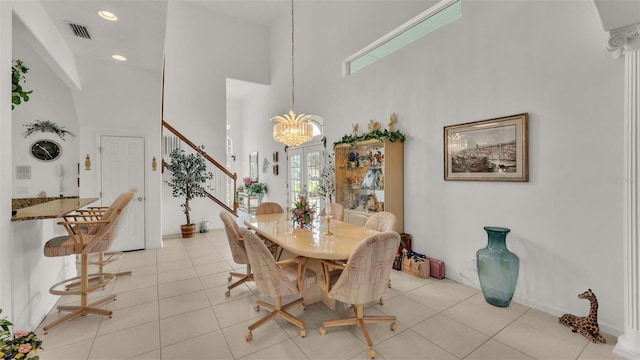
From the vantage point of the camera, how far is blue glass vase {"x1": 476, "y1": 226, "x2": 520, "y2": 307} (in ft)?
8.92

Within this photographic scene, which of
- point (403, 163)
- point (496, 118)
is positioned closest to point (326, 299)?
point (403, 163)

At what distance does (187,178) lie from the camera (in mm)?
5715

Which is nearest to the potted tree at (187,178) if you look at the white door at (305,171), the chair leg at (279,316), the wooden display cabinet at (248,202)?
the white door at (305,171)

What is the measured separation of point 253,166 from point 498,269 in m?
8.07

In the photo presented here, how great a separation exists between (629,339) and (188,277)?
14.5ft

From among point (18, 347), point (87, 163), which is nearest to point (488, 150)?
point (18, 347)

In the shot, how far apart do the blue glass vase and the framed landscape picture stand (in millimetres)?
664

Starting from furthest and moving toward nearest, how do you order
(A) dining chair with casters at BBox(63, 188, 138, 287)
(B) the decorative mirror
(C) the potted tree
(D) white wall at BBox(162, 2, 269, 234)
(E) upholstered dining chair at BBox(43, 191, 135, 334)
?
(B) the decorative mirror < (D) white wall at BBox(162, 2, 269, 234) < (C) the potted tree < (A) dining chair with casters at BBox(63, 188, 138, 287) < (E) upholstered dining chair at BBox(43, 191, 135, 334)

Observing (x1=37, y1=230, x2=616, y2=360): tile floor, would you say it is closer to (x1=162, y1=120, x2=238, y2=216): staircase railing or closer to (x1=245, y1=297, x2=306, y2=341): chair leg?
(x1=245, y1=297, x2=306, y2=341): chair leg

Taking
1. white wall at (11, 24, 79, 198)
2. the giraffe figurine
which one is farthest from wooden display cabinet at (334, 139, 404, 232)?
white wall at (11, 24, 79, 198)

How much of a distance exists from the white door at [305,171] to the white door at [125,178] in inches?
124

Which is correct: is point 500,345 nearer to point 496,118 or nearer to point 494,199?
point 494,199

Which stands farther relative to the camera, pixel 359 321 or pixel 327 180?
pixel 327 180

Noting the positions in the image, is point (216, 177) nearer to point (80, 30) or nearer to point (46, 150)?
point (46, 150)
